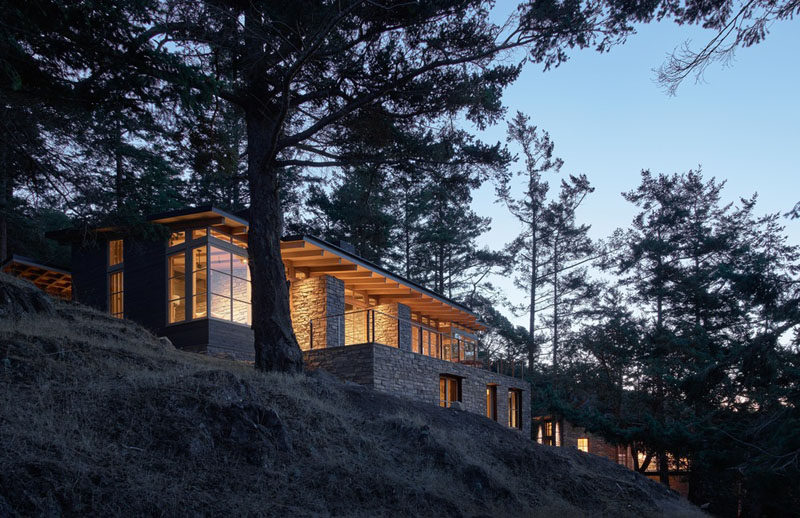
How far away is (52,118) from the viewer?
10.8 meters

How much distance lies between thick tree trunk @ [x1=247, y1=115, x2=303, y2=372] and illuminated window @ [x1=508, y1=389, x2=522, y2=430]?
13.7 m

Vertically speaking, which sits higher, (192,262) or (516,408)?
(192,262)

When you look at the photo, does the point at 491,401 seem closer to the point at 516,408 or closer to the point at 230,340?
the point at 516,408

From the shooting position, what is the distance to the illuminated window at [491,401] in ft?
76.6

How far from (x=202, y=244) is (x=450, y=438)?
28.1ft

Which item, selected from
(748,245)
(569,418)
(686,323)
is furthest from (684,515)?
(748,245)

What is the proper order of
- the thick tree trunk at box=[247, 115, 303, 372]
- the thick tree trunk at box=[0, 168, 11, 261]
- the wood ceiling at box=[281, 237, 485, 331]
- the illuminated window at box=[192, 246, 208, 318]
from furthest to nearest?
the wood ceiling at box=[281, 237, 485, 331]
the illuminated window at box=[192, 246, 208, 318]
the thick tree trunk at box=[247, 115, 303, 372]
the thick tree trunk at box=[0, 168, 11, 261]

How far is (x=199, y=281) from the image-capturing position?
17.6 m

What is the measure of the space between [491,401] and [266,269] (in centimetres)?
1281

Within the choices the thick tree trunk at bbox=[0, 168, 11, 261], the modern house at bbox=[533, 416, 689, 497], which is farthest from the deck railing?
the thick tree trunk at bbox=[0, 168, 11, 261]

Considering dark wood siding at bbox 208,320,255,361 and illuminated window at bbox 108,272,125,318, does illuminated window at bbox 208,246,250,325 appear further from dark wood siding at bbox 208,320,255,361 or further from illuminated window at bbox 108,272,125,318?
illuminated window at bbox 108,272,125,318

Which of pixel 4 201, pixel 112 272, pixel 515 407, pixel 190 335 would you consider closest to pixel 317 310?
pixel 190 335

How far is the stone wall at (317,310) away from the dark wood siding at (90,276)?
17.5 feet

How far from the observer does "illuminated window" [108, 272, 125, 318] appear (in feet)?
62.5
